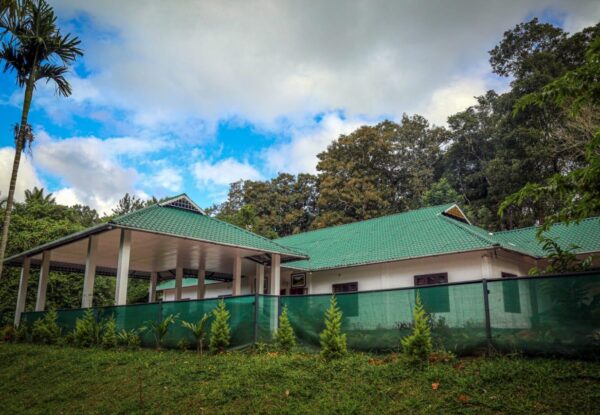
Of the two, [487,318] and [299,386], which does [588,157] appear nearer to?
[487,318]

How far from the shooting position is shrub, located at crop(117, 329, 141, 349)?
1288 cm

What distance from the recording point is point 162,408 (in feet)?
26.2

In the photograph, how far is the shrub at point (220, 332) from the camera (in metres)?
11.3

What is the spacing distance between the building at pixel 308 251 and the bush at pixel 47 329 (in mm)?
1630

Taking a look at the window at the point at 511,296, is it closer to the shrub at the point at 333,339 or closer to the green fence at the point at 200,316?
the shrub at the point at 333,339

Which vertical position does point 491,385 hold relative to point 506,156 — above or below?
below

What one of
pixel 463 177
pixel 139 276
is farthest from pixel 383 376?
pixel 463 177

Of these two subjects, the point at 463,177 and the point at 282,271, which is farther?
the point at 463,177

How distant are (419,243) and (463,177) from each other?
26357 millimetres

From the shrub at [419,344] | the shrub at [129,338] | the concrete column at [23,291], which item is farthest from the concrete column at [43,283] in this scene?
the shrub at [419,344]

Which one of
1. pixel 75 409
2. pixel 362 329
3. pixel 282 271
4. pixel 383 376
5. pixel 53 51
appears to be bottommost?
pixel 75 409

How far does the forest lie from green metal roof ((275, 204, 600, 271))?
8.92 feet

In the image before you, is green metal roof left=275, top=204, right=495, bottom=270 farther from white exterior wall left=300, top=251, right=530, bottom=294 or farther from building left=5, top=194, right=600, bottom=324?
white exterior wall left=300, top=251, right=530, bottom=294

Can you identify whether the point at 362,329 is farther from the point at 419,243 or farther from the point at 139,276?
the point at 139,276
